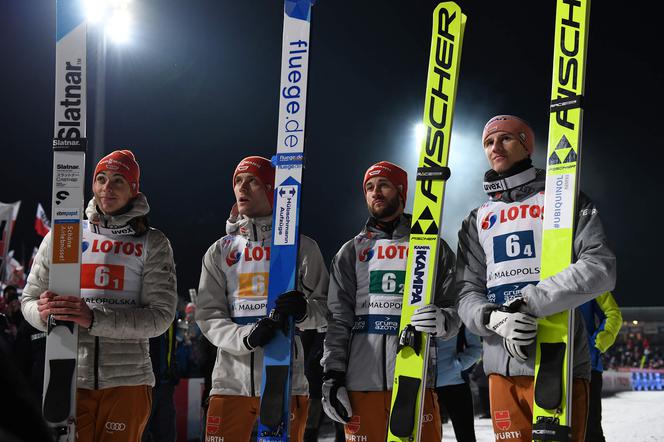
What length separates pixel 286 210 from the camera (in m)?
4.77

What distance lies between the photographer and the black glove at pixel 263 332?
4.39 meters

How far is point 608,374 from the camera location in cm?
1864

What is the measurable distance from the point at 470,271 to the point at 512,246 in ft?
1.08

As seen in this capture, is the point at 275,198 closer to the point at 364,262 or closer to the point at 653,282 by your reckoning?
the point at 364,262

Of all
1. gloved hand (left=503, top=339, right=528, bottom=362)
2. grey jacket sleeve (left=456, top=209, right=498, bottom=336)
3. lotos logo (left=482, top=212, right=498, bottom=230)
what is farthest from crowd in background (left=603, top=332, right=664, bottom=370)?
gloved hand (left=503, top=339, right=528, bottom=362)

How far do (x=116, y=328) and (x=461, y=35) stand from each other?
2.90 metres

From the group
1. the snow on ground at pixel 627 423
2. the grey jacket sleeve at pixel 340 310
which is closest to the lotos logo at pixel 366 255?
the grey jacket sleeve at pixel 340 310

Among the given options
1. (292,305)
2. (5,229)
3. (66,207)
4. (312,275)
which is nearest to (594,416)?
(312,275)

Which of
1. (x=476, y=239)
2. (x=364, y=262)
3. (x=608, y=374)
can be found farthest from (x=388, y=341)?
(x=608, y=374)

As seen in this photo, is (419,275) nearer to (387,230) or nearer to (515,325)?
(387,230)

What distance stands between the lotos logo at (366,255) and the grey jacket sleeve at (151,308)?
1.22 m

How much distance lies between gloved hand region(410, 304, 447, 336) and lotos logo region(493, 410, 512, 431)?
0.69 m

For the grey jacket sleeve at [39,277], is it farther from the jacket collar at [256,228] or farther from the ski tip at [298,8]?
the ski tip at [298,8]

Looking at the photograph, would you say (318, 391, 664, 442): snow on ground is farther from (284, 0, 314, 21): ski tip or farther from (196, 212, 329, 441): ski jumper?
(284, 0, 314, 21): ski tip
